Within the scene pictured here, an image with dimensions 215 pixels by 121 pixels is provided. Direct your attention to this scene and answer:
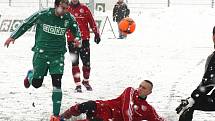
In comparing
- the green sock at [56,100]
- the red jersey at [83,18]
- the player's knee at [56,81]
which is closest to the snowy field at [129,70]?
the green sock at [56,100]

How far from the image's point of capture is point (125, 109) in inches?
244

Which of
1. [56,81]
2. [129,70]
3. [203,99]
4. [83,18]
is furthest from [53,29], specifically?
[129,70]

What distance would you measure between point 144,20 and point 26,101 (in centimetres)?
2157

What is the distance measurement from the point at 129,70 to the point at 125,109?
22.3 feet

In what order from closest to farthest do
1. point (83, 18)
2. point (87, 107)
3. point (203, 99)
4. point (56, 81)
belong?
1. point (203, 99)
2. point (87, 107)
3. point (56, 81)
4. point (83, 18)

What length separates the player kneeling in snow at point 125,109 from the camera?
6164mm

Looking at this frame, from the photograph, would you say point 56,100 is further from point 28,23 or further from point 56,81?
point 28,23

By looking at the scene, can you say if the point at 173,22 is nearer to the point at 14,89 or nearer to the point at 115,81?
the point at 115,81

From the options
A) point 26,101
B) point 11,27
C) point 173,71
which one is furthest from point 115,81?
point 11,27

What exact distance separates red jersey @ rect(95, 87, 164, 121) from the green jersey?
1.60 meters

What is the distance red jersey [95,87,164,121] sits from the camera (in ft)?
20.3

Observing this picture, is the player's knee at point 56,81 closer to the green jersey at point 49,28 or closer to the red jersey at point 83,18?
the green jersey at point 49,28

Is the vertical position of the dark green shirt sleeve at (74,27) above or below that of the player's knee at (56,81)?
above

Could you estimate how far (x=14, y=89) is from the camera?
989 cm
